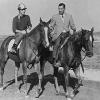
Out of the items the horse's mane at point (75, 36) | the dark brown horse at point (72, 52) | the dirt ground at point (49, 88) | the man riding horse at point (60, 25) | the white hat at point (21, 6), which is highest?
the white hat at point (21, 6)

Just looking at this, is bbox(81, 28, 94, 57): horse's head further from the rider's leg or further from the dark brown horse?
the rider's leg

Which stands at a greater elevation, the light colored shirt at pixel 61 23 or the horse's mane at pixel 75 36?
the light colored shirt at pixel 61 23

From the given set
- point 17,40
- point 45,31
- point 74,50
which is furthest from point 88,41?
point 17,40

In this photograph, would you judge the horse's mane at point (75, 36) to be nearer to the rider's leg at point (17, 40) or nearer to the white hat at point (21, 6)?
the rider's leg at point (17, 40)

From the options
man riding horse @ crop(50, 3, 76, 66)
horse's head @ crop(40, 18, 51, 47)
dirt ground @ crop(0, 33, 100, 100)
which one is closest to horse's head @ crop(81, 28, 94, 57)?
horse's head @ crop(40, 18, 51, 47)

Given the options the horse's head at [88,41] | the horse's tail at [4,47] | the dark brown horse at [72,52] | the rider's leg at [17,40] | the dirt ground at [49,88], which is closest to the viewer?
the horse's head at [88,41]

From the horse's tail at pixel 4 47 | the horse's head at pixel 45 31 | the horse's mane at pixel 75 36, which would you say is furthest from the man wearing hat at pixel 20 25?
the horse's mane at pixel 75 36

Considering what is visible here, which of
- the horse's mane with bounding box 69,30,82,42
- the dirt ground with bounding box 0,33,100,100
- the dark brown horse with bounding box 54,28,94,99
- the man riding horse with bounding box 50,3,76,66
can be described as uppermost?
the man riding horse with bounding box 50,3,76,66

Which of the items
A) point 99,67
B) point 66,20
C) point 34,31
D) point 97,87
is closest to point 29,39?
point 34,31

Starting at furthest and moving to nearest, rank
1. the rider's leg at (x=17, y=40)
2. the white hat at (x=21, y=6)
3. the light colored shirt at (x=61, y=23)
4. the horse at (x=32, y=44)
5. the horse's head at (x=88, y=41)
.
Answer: the rider's leg at (x=17, y=40)
the white hat at (x=21, y=6)
the light colored shirt at (x=61, y=23)
the horse at (x=32, y=44)
the horse's head at (x=88, y=41)

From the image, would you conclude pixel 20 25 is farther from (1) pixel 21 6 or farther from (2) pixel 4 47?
(2) pixel 4 47

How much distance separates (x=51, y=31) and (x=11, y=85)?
3825 millimetres

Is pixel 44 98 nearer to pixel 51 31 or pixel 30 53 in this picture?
pixel 30 53

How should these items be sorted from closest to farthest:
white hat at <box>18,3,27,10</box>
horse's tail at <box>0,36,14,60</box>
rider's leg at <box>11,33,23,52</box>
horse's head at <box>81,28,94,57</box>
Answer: horse's head at <box>81,28,94,57</box> < white hat at <box>18,3,27,10</box> < rider's leg at <box>11,33,23,52</box> < horse's tail at <box>0,36,14,60</box>
